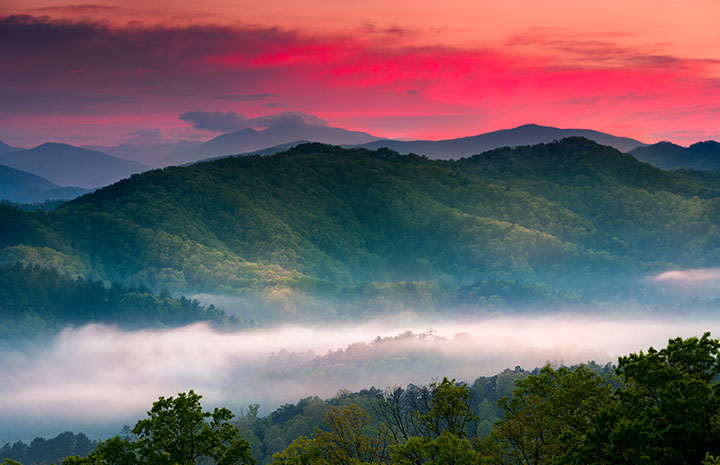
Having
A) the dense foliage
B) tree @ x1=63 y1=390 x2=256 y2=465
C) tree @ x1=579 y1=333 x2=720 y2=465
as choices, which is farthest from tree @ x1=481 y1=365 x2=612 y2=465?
the dense foliage

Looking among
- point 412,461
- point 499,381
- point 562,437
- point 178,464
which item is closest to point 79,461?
point 178,464

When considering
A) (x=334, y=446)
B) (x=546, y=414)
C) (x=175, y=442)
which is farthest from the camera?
(x=334, y=446)

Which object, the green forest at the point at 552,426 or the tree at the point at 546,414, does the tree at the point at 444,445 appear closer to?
the green forest at the point at 552,426

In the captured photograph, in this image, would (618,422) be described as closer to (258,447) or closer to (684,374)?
(684,374)

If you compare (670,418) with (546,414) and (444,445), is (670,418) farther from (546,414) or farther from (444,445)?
(444,445)

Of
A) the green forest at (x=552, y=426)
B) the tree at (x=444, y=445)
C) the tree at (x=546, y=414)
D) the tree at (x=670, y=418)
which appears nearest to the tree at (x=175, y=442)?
the green forest at (x=552, y=426)

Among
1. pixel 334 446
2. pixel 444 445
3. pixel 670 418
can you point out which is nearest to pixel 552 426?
pixel 444 445

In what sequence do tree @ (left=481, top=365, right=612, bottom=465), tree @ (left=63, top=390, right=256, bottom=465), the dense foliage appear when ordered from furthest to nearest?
the dense foliage
tree @ (left=63, top=390, right=256, bottom=465)
tree @ (left=481, top=365, right=612, bottom=465)

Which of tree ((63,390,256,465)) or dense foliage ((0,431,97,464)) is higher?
tree ((63,390,256,465))

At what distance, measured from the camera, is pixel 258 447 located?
100 metres

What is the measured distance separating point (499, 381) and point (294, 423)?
30594mm

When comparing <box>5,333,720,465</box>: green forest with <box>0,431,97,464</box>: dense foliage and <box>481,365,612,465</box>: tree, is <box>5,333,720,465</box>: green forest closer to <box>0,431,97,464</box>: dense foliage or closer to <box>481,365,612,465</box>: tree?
<box>481,365,612,465</box>: tree

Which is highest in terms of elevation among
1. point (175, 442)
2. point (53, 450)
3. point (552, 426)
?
point (175, 442)

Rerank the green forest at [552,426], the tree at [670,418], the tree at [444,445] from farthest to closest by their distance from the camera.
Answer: the tree at [444,445] < the green forest at [552,426] < the tree at [670,418]
